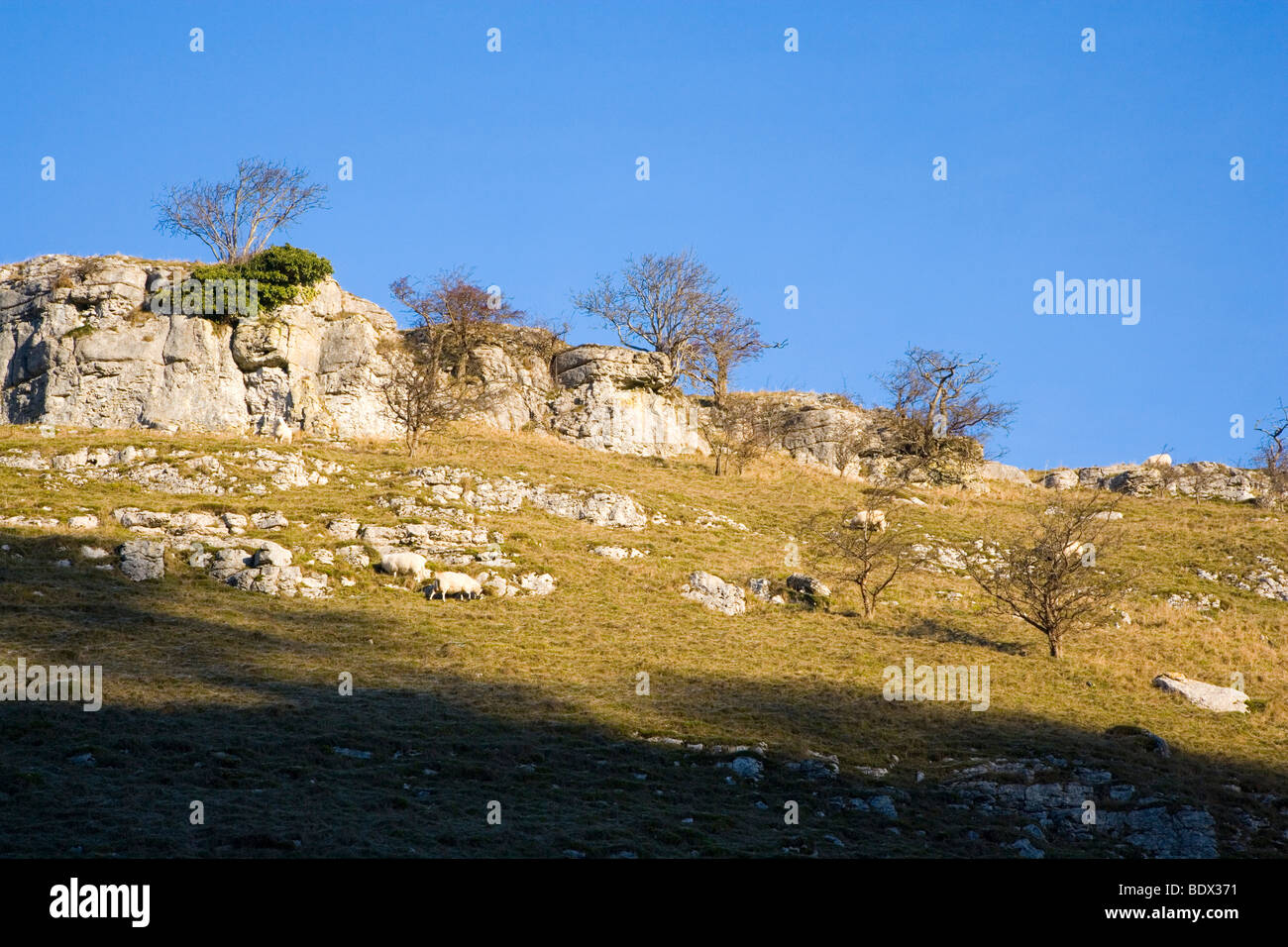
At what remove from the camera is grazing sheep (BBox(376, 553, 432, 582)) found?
38719mm

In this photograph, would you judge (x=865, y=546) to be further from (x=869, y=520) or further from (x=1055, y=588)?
(x=1055, y=588)

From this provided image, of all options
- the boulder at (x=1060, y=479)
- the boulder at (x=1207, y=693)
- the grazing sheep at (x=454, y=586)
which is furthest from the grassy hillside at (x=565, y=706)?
the boulder at (x=1060, y=479)

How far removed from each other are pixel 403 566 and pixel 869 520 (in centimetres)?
2087

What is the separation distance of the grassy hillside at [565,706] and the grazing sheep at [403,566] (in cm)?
76

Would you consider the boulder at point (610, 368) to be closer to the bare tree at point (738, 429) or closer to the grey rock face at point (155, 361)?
the bare tree at point (738, 429)

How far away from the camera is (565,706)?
26.5 metres

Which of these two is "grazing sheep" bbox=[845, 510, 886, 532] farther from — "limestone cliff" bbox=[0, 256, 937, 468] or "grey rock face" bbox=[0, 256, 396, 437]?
"grey rock face" bbox=[0, 256, 396, 437]

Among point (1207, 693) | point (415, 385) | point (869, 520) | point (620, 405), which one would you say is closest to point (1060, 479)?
point (620, 405)

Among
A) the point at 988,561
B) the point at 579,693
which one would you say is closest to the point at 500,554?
the point at 579,693

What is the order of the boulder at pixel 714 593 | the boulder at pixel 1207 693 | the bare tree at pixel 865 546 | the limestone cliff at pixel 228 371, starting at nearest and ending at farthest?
the boulder at pixel 1207 693
the boulder at pixel 714 593
the bare tree at pixel 865 546
the limestone cliff at pixel 228 371

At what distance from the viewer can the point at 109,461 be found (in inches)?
1827

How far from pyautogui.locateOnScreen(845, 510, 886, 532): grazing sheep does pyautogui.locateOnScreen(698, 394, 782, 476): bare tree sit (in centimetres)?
1486

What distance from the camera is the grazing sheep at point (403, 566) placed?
1524 inches
